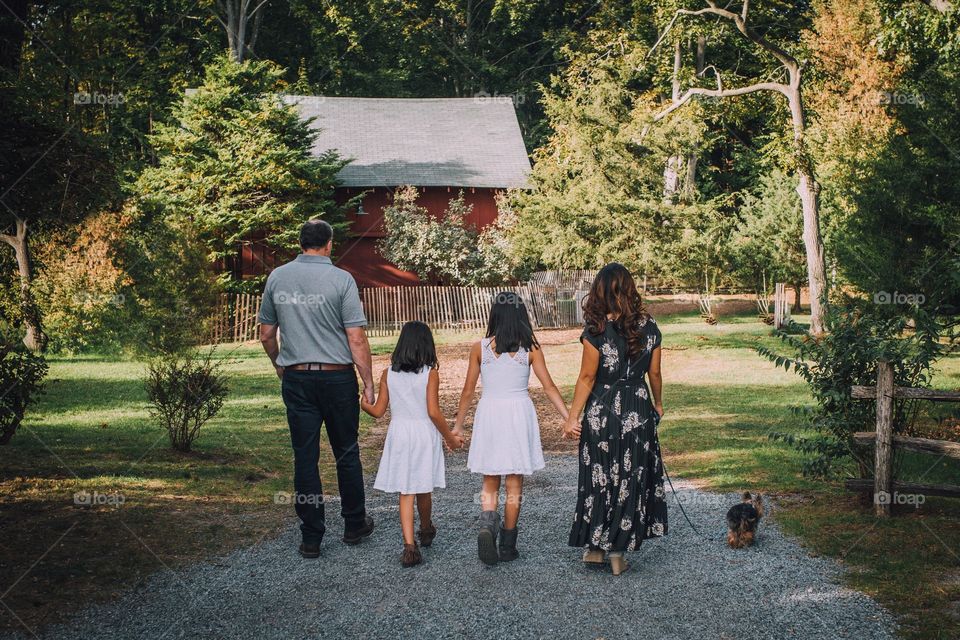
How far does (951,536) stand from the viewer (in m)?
6.45

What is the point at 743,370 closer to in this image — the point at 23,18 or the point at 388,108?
the point at 23,18

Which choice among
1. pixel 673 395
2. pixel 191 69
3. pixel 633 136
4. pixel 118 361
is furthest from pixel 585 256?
pixel 191 69

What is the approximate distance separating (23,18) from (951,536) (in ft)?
28.4

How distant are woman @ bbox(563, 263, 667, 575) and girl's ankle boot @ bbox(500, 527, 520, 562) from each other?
433 millimetres

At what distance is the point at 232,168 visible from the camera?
89.2 ft

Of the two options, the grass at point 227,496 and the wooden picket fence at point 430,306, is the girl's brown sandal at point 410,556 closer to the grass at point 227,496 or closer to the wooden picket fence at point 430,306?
the grass at point 227,496

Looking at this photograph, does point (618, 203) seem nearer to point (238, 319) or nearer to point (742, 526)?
point (238, 319)

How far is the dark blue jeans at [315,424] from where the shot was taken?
6043 mm

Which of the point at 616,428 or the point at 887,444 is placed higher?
the point at 616,428

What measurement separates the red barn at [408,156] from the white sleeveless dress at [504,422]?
25.8 metres

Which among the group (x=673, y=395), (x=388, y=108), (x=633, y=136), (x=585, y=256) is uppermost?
(x=388, y=108)

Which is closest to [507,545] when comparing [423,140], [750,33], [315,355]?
[315,355]

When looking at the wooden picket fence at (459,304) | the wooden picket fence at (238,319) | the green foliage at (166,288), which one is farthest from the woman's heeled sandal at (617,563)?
the wooden picket fence at (459,304)

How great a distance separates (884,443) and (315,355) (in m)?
4.50
